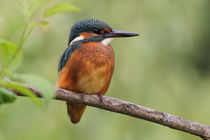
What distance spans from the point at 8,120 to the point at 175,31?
Answer: 1.97 meters

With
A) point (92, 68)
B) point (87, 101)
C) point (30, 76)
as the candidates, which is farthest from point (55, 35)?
point (30, 76)

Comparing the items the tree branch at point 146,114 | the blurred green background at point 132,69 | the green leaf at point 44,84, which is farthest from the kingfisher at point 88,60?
the green leaf at point 44,84

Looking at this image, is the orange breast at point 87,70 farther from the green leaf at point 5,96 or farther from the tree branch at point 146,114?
the green leaf at point 5,96

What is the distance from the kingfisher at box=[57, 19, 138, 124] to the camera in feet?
8.56

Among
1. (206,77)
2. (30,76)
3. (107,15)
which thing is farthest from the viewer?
(206,77)

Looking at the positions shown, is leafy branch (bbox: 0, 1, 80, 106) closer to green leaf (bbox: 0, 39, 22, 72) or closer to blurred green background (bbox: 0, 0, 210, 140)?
green leaf (bbox: 0, 39, 22, 72)

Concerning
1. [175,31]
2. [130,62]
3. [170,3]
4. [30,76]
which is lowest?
[130,62]

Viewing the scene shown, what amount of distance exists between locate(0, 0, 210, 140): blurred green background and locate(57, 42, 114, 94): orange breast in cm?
111

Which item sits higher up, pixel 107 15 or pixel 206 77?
pixel 107 15

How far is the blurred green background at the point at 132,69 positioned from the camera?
3.75 meters

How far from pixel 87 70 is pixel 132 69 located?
4.56 ft

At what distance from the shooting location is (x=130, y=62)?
3936 mm

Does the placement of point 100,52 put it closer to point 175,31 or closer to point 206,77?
A: point 175,31

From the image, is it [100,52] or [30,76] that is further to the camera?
[100,52]
